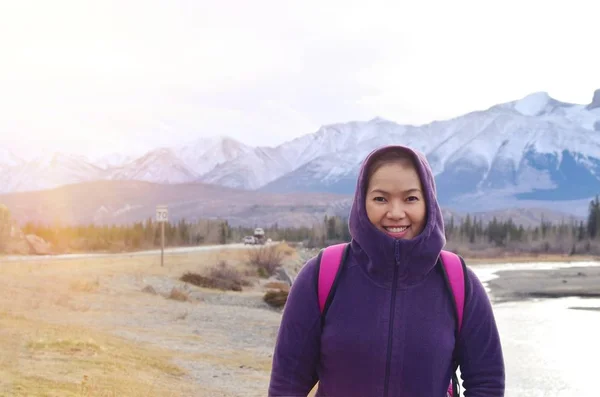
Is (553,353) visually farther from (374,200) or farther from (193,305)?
(374,200)

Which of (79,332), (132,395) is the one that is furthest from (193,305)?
(132,395)

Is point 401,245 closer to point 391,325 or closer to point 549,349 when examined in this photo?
point 391,325

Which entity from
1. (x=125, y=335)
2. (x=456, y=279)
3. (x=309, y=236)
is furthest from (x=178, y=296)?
(x=309, y=236)

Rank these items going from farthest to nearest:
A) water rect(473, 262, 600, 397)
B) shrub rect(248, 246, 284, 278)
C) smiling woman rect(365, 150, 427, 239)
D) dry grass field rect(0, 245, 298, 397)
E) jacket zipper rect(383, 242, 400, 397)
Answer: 1. shrub rect(248, 246, 284, 278)
2. water rect(473, 262, 600, 397)
3. dry grass field rect(0, 245, 298, 397)
4. smiling woman rect(365, 150, 427, 239)
5. jacket zipper rect(383, 242, 400, 397)

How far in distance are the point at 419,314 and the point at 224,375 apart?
7885 millimetres

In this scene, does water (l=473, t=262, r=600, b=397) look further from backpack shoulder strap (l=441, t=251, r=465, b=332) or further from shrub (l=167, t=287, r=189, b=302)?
backpack shoulder strap (l=441, t=251, r=465, b=332)

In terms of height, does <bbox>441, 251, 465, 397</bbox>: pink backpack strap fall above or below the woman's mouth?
below

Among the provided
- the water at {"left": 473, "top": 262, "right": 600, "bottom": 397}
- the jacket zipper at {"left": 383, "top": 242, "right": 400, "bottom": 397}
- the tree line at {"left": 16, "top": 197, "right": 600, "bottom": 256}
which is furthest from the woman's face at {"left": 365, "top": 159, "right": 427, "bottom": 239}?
the tree line at {"left": 16, "top": 197, "right": 600, "bottom": 256}

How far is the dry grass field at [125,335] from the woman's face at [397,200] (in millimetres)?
5244

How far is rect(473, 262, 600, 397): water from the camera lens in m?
13.0

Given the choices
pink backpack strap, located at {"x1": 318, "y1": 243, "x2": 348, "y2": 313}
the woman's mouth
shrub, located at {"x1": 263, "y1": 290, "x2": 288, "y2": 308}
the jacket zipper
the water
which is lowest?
the water

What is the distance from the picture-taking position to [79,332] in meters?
10.8

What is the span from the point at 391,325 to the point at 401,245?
287mm

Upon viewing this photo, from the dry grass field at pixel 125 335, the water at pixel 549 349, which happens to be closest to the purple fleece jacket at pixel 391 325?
the dry grass field at pixel 125 335
